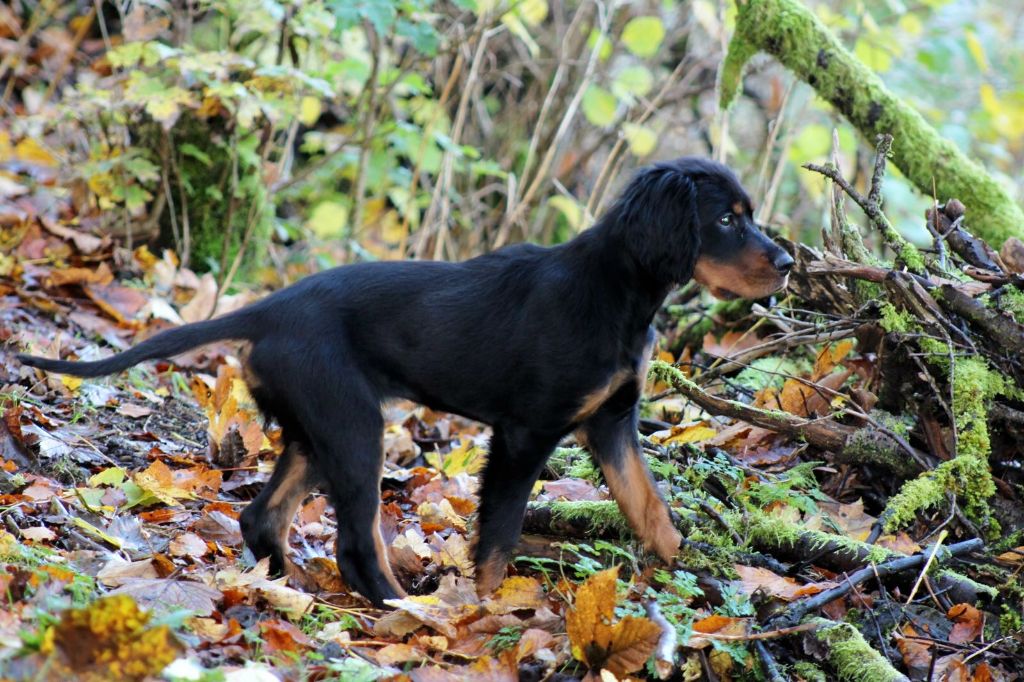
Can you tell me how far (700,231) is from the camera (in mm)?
3998

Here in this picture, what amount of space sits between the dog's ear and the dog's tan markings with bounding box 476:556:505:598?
1.18 meters

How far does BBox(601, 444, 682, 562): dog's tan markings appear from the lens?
3.96 m

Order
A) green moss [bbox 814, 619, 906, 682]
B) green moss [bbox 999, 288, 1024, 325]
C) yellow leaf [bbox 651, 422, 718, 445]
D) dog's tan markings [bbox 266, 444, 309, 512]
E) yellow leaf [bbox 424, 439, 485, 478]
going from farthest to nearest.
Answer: yellow leaf [bbox 424, 439, 485, 478]
yellow leaf [bbox 651, 422, 718, 445]
green moss [bbox 999, 288, 1024, 325]
dog's tan markings [bbox 266, 444, 309, 512]
green moss [bbox 814, 619, 906, 682]

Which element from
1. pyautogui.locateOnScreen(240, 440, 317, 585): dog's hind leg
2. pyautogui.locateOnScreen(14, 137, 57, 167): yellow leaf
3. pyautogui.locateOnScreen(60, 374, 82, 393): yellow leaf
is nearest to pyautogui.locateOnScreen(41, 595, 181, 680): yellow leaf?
pyautogui.locateOnScreen(240, 440, 317, 585): dog's hind leg

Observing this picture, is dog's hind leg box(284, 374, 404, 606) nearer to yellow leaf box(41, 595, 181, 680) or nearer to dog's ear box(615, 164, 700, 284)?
dog's ear box(615, 164, 700, 284)

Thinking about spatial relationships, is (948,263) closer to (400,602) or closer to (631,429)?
(631,429)

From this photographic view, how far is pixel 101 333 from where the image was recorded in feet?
19.6

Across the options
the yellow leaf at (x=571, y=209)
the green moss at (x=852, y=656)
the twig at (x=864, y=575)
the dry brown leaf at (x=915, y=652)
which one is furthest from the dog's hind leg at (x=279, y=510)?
the yellow leaf at (x=571, y=209)

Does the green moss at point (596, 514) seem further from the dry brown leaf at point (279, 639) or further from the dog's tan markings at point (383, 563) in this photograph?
the dry brown leaf at point (279, 639)

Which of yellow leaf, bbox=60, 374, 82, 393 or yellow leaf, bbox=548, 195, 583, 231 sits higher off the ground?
yellow leaf, bbox=548, 195, 583, 231

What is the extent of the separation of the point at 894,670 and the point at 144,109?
18.2ft

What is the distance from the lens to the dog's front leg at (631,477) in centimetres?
397

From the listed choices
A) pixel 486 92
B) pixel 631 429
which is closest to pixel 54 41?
pixel 486 92

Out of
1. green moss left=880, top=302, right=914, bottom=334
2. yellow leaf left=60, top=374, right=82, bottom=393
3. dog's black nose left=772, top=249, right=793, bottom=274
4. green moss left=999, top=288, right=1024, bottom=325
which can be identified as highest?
dog's black nose left=772, top=249, right=793, bottom=274
